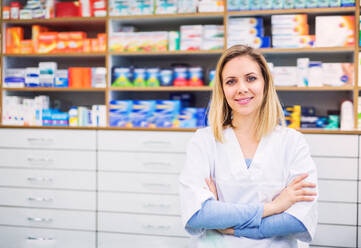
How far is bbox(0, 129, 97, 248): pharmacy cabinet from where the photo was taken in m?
3.21

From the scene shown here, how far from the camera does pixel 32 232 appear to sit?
10.8 feet

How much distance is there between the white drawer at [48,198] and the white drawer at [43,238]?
206 millimetres

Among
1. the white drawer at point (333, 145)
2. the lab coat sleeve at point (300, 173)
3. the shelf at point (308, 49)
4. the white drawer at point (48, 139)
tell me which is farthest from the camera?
the white drawer at point (48, 139)

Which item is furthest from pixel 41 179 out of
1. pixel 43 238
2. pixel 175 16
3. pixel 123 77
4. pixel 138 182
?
pixel 175 16

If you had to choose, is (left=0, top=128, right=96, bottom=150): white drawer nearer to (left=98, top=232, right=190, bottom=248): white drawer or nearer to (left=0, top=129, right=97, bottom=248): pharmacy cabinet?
(left=0, top=129, right=97, bottom=248): pharmacy cabinet

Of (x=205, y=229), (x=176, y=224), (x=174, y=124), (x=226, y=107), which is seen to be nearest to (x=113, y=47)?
(x=174, y=124)

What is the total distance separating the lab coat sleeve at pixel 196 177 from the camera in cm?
141

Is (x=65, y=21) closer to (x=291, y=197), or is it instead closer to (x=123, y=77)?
(x=123, y=77)

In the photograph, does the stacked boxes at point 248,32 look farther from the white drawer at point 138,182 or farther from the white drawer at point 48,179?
the white drawer at point 48,179

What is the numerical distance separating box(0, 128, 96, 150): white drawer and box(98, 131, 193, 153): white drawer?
0.12 meters

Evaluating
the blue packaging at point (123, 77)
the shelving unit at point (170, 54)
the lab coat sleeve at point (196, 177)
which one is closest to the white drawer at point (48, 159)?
the shelving unit at point (170, 54)

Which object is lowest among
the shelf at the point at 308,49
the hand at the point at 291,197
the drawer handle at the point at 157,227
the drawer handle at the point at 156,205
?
the drawer handle at the point at 157,227

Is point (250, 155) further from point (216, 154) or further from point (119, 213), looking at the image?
point (119, 213)

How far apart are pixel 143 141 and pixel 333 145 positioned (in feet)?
4.60
